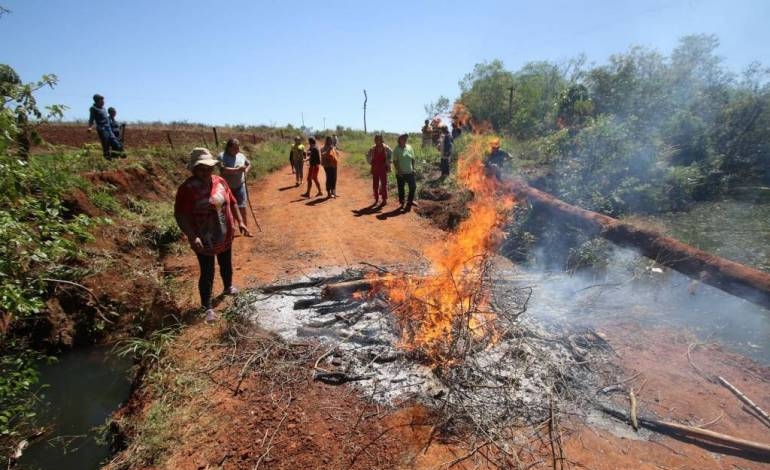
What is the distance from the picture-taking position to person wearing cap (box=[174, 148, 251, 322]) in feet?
14.7

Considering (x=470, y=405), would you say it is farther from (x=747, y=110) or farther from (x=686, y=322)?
(x=747, y=110)

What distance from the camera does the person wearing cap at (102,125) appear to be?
9127 mm

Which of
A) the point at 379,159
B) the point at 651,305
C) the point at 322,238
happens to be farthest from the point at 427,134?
the point at 651,305

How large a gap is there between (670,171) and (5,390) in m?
13.5

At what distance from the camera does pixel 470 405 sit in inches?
136

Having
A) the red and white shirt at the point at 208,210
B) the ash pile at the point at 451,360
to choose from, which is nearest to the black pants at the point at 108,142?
the red and white shirt at the point at 208,210

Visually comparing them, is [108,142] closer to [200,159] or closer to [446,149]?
[200,159]

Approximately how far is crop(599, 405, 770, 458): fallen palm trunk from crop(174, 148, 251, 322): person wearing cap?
15.7 ft

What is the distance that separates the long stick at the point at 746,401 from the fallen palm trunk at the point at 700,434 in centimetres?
50

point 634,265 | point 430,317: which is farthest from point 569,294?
point 430,317

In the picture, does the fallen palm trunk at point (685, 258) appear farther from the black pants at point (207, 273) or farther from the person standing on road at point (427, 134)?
the person standing on road at point (427, 134)

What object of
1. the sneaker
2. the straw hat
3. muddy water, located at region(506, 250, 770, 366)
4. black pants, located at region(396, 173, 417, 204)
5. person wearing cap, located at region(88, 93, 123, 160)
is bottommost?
muddy water, located at region(506, 250, 770, 366)

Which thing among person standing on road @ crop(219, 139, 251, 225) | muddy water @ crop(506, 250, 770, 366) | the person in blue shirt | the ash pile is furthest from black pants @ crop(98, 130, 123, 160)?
muddy water @ crop(506, 250, 770, 366)

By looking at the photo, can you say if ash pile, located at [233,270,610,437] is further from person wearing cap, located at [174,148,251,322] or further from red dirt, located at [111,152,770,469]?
person wearing cap, located at [174,148,251,322]
